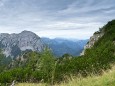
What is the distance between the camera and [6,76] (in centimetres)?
2680

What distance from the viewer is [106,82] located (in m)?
11.1

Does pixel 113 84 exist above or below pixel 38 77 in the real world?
above

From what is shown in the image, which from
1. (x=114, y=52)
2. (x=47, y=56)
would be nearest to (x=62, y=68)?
(x=114, y=52)

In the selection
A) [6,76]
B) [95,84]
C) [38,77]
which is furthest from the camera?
[6,76]

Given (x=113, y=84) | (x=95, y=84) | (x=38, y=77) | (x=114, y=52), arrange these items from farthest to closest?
(x=114, y=52), (x=38, y=77), (x=95, y=84), (x=113, y=84)

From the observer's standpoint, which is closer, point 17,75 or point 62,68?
point 17,75

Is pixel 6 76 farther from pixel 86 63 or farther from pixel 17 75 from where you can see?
pixel 86 63

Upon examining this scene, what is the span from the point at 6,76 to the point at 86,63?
8.49 m

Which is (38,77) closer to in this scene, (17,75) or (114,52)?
(17,75)

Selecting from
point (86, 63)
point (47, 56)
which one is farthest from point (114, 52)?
point (47, 56)

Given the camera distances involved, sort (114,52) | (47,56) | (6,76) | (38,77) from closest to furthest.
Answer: (38,77) → (6,76) → (114,52) → (47,56)

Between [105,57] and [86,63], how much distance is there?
9.55 feet

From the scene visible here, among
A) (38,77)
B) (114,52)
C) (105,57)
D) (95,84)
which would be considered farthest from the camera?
(114,52)

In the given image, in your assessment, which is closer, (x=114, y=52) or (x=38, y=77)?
A: (x=38, y=77)
